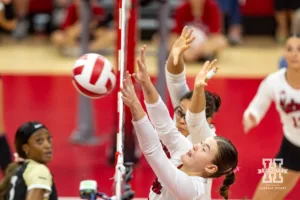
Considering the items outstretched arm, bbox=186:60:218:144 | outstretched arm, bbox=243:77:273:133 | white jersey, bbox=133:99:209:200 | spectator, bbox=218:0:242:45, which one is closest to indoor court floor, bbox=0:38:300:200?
spectator, bbox=218:0:242:45

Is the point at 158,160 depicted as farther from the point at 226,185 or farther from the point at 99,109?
the point at 99,109

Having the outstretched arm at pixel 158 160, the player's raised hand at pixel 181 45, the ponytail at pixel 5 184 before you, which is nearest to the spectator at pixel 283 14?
the player's raised hand at pixel 181 45

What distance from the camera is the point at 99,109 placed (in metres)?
9.81

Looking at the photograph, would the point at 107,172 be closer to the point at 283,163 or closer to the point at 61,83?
the point at 283,163

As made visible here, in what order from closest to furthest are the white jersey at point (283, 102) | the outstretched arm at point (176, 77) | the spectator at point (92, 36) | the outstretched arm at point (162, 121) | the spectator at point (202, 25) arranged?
the outstretched arm at point (162, 121)
the outstretched arm at point (176, 77)
the white jersey at point (283, 102)
the spectator at point (202, 25)
the spectator at point (92, 36)

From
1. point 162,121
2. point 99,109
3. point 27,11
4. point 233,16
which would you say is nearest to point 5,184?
point 162,121

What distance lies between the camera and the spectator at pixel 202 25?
35.7 ft

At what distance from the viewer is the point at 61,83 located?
10875mm

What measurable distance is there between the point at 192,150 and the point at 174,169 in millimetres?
212

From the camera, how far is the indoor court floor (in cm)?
747

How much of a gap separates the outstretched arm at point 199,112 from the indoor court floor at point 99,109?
1.10m

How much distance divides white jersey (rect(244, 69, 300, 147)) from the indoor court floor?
673mm

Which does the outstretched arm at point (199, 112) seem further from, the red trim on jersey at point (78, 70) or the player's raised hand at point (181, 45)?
the red trim on jersey at point (78, 70)

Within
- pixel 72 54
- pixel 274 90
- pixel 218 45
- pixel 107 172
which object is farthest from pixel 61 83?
pixel 274 90
